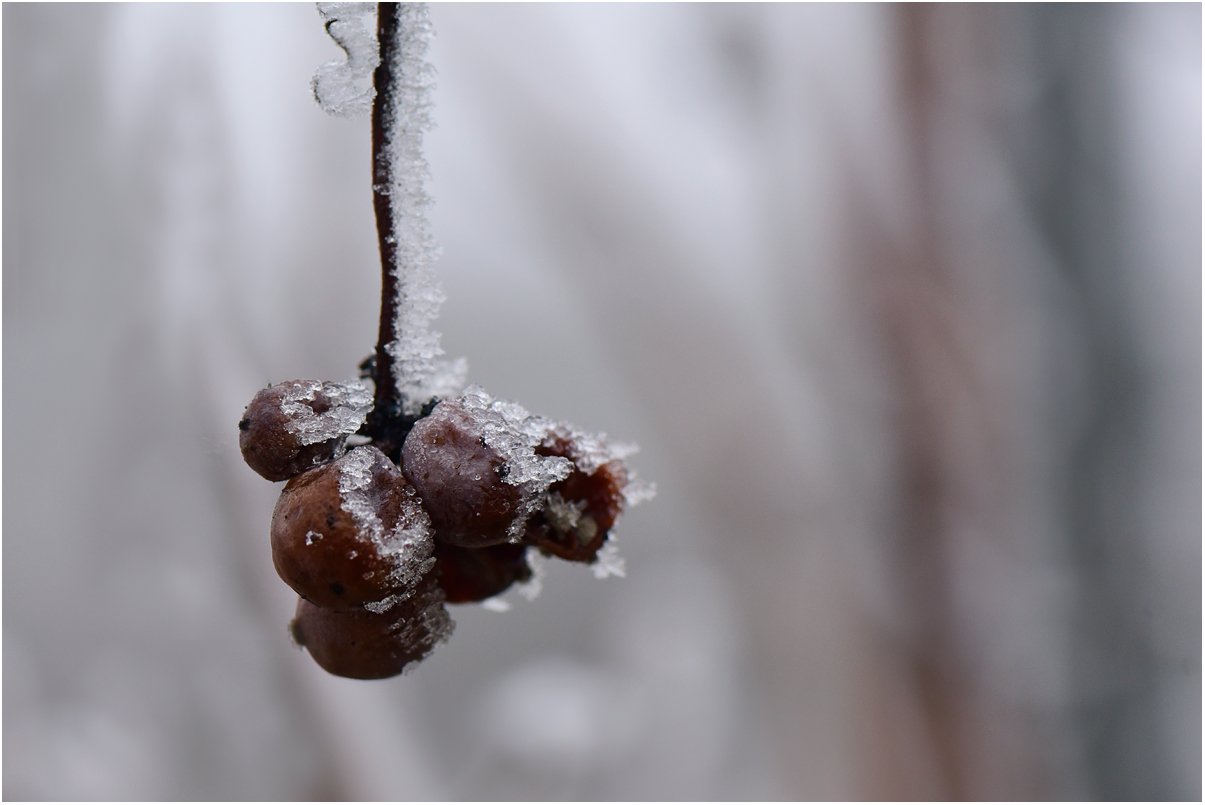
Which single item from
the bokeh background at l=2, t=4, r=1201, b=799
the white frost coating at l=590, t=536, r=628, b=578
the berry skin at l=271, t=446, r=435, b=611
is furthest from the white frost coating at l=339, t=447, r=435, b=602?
the bokeh background at l=2, t=4, r=1201, b=799

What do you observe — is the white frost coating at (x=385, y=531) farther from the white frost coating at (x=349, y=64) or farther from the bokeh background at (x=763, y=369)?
the bokeh background at (x=763, y=369)

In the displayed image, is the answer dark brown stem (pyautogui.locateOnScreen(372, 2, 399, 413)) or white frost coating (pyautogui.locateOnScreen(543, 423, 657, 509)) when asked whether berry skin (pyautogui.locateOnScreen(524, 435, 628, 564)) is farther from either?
dark brown stem (pyautogui.locateOnScreen(372, 2, 399, 413))

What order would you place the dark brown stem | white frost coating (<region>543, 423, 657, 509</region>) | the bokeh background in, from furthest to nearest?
the bokeh background, white frost coating (<region>543, 423, 657, 509</region>), the dark brown stem

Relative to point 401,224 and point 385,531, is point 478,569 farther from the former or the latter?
point 401,224

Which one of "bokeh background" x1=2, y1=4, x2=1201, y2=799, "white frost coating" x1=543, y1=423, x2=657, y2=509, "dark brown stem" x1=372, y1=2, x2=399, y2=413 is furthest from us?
"bokeh background" x1=2, y1=4, x2=1201, y2=799

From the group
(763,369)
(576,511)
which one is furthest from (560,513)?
(763,369)

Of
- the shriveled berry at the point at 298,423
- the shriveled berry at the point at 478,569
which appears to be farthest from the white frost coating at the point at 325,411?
the shriveled berry at the point at 478,569
